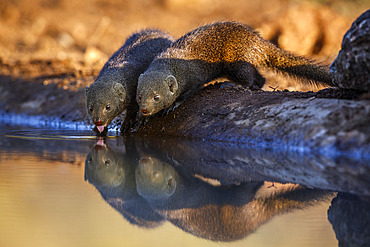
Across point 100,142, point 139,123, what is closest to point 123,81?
point 139,123

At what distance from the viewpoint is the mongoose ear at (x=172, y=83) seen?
6.21 metres

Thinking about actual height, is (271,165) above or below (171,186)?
above

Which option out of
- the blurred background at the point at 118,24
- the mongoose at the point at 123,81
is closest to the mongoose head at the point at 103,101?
the mongoose at the point at 123,81

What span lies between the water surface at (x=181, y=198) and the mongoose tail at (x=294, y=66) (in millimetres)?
2356

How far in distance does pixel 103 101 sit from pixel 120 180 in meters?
2.69

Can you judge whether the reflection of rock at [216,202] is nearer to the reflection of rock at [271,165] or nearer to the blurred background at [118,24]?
the reflection of rock at [271,165]

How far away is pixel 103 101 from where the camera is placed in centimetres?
612

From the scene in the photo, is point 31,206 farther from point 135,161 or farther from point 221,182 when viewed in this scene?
point 135,161

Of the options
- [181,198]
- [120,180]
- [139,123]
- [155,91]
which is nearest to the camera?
[181,198]

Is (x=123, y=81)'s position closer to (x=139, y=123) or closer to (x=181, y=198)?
(x=139, y=123)

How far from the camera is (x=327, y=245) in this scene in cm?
224

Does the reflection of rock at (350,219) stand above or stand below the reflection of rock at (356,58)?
below

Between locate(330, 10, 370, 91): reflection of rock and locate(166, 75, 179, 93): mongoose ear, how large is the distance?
213cm

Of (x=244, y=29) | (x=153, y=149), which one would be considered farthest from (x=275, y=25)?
(x=153, y=149)
